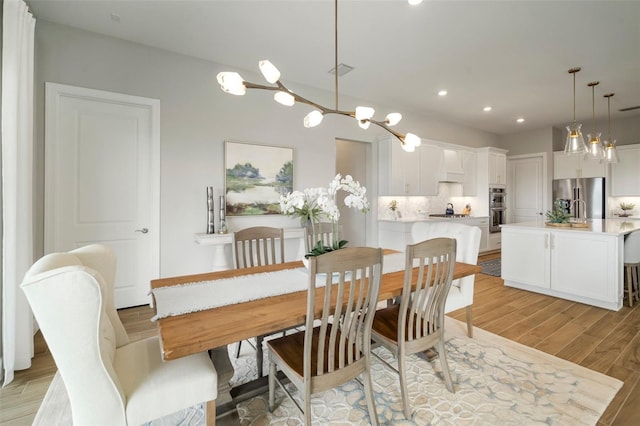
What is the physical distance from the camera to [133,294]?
3.35 metres

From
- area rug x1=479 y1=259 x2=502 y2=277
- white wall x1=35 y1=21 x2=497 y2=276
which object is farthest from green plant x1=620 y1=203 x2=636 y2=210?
white wall x1=35 y1=21 x2=497 y2=276

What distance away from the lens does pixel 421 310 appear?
1.80 meters

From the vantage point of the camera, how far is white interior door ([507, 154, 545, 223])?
23.0 ft

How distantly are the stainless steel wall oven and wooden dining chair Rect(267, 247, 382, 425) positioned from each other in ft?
20.0

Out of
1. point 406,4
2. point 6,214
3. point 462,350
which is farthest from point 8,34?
point 462,350

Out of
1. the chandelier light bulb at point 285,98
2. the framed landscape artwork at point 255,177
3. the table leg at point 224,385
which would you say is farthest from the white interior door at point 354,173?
the table leg at point 224,385

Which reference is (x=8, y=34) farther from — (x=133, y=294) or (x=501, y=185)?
(x=501, y=185)

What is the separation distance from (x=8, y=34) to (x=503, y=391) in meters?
4.22

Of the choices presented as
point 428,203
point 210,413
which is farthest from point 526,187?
point 210,413

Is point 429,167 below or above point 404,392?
above

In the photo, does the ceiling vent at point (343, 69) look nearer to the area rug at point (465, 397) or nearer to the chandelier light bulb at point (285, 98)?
the chandelier light bulb at point (285, 98)

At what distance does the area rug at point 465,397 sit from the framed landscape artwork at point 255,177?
6.73 ft

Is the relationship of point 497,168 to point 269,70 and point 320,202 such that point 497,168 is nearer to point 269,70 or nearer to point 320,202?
point 320,202

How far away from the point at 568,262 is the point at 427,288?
10.1ft
